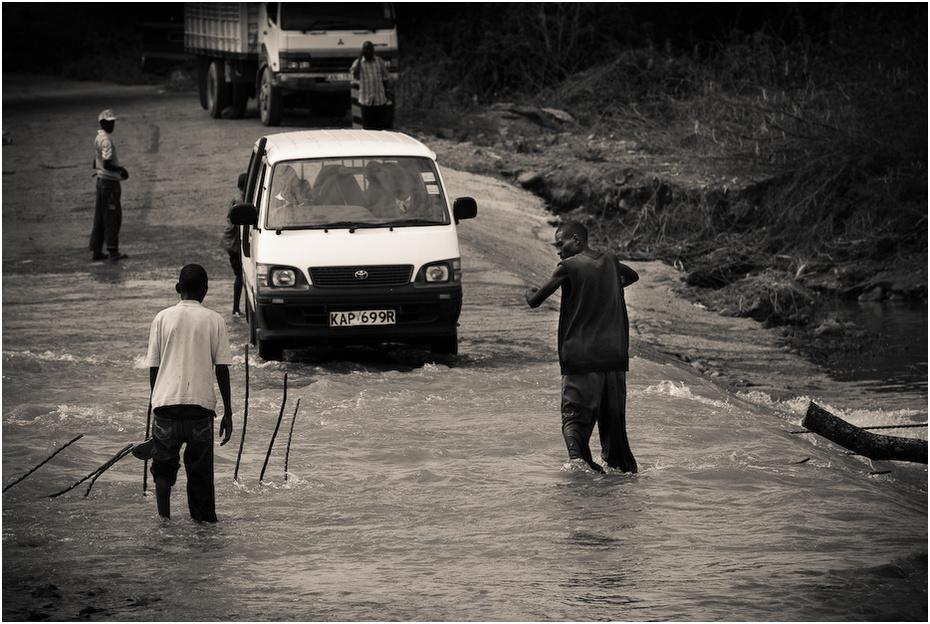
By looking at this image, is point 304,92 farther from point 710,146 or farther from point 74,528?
point 74,528

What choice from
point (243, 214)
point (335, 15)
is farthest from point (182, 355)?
point (335, 15)

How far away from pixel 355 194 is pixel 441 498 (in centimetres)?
406

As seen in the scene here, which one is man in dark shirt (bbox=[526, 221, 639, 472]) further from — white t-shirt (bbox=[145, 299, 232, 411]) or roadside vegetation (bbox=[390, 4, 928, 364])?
roadside vegetation (bbox=[390, 4, 928, 364])

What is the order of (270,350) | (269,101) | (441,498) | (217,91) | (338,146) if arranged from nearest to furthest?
(441,498), (270,350), (338,146), (269,101), (217,91)

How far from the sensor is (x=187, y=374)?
6617 millimetres

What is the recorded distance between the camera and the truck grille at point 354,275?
35.7ft

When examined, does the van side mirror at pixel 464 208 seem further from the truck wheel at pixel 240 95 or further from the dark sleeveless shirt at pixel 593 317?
the truck wheel at pixel 240 95

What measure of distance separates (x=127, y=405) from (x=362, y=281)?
2.13 m

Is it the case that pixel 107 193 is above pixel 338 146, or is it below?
below

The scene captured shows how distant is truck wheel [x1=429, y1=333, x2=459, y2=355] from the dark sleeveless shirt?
12.1ft

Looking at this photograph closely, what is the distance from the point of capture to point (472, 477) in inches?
336

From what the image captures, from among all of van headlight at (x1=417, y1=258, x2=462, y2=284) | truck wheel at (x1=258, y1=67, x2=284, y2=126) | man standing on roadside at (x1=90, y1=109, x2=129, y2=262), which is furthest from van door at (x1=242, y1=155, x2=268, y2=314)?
truck wheel at (x1=258, y1=67, x2=284, y2=126)

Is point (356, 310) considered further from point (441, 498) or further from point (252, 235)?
point (441, 498)

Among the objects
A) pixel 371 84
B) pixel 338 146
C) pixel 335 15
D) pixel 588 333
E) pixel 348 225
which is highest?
pixel 335 15
